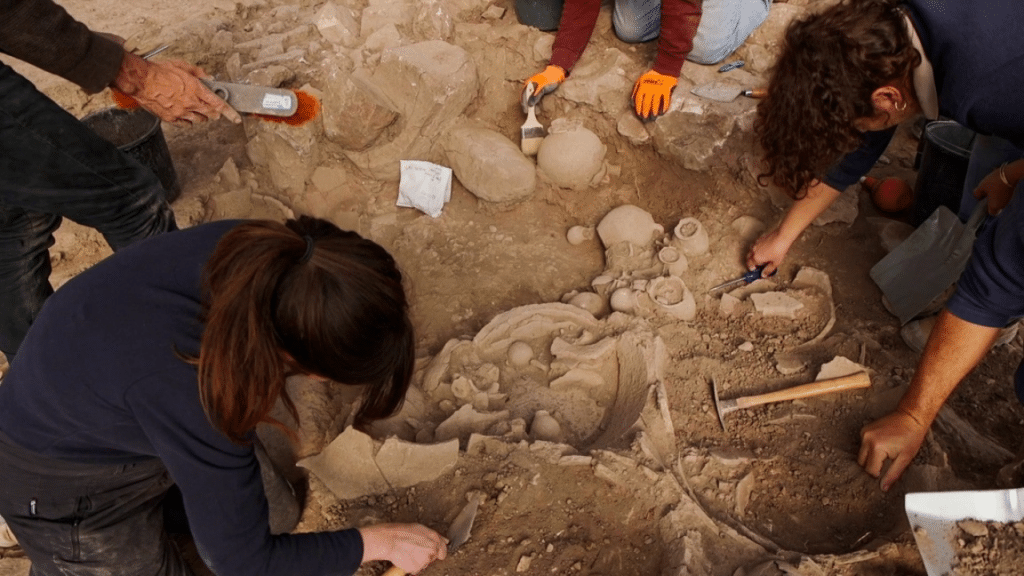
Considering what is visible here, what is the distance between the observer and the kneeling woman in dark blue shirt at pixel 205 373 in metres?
1.24

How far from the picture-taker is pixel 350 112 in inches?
127

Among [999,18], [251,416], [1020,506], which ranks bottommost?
[1020,506]

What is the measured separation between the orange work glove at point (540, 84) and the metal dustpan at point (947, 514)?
2.32 m

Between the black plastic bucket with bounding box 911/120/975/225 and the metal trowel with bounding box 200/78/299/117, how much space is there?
8.41 ft

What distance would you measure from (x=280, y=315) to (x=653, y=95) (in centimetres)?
235

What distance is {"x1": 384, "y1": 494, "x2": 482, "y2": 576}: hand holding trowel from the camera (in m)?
1.84

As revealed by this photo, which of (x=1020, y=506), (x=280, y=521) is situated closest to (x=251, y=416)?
(x=280, y=521)

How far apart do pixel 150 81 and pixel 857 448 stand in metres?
2.55

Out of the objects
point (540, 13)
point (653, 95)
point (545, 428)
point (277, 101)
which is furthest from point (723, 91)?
point (277, 101)

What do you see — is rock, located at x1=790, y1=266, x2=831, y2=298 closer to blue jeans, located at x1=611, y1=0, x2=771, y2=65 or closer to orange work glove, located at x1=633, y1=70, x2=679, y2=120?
orange work glove, located at x1=633, y1=70, x2=679, y2=120

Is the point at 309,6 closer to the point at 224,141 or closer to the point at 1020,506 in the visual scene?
the point at 224,141

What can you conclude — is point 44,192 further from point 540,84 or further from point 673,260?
point 673,260

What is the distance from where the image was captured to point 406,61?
3273 millimetres

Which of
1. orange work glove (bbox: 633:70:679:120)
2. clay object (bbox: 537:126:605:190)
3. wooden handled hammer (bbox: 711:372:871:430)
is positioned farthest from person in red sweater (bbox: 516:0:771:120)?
wooden handled hammer (bbox: 711:372:871:430)
